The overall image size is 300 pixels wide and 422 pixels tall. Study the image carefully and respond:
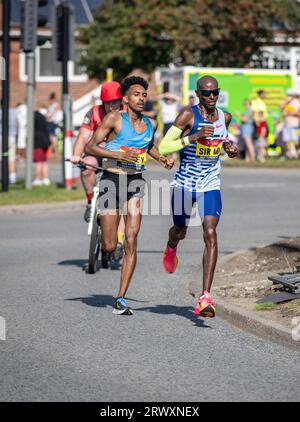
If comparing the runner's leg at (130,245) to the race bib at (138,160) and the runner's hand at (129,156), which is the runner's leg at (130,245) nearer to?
the race bib at (138,160)

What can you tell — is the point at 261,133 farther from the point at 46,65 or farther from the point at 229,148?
the point at 229,148

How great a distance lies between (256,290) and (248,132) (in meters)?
22.6

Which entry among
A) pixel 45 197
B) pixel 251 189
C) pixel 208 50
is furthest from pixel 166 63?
pixel 45 197

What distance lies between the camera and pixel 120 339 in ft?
30.6

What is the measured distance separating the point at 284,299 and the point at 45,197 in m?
12.4

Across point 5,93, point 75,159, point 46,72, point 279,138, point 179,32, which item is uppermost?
point 179,32

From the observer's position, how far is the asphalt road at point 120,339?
24.6 feet

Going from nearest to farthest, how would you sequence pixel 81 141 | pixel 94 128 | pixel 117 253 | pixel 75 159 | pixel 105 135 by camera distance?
pixel 105 135 < pixel 75 159 < pixel 94 128 < pixel 117 253 < pixel 81 141

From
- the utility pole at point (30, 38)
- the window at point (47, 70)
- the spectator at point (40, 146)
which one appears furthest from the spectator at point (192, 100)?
the window at point (47, 70)

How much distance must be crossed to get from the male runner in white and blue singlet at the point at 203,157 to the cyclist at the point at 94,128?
229 centimetres

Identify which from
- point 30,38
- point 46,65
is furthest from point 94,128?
point 46,65

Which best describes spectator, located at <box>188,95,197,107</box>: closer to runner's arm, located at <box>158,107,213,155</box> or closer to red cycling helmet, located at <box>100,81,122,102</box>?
red cycling helmet, located at <box>100,81,122,102</box>

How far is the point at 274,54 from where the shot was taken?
47.3 metres

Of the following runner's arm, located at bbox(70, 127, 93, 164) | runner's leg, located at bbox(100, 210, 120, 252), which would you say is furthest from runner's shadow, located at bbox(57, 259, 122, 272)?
runner's leg, located at bbox(100, 210, 120, 252)
